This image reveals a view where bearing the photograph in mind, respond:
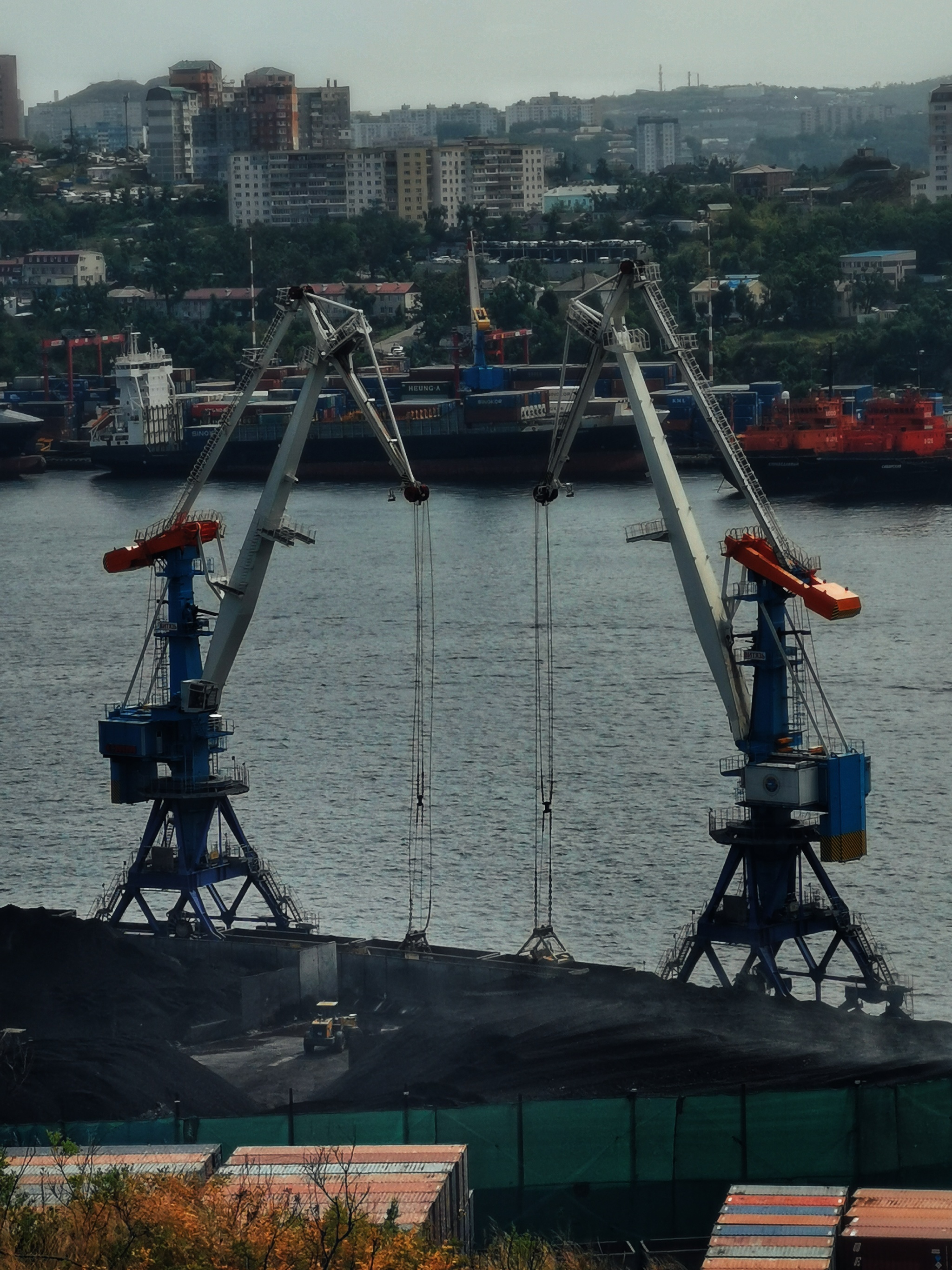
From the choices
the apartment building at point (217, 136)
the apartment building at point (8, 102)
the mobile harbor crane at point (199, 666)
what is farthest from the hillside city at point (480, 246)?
the mobile harbor crane at point (199, 666)

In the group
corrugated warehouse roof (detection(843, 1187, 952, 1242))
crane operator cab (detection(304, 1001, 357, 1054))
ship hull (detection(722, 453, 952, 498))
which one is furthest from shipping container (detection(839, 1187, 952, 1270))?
ship hull (detection(722, 453, 952, 498))

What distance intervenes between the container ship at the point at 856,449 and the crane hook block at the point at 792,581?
1881 inches

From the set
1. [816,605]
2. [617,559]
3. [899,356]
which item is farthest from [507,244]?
[816,605]

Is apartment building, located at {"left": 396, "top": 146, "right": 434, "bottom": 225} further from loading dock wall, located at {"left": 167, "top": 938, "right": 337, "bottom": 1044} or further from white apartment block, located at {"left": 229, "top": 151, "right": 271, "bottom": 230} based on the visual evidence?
loading dock wall, located at {"left": 167, "top": 938, "right": 337, "bottom": 1044}

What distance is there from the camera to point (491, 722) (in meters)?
39.0

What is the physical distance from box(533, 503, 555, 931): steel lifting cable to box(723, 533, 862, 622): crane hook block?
1.78m

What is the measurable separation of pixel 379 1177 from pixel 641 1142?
6.55 ft

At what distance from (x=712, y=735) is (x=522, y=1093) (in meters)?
18.6

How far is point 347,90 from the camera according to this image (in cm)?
17975

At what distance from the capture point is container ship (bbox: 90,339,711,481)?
252 feet


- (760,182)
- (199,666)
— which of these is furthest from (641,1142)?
(760,182)

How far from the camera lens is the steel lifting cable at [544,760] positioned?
90.0ft

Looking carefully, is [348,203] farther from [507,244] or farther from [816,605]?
Answer: [816,605]

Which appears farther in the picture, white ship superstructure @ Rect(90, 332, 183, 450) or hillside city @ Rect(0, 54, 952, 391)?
hillside city @ Rect(0, 54, 952, 391)
